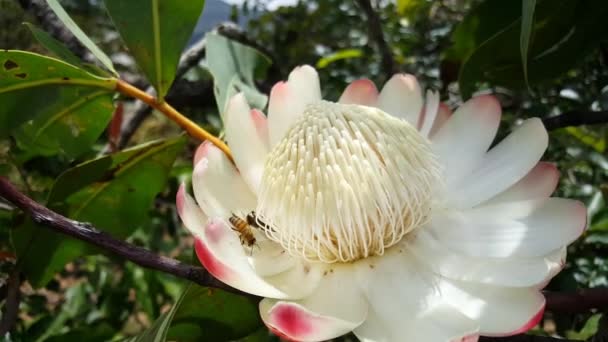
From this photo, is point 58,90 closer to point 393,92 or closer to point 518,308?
point 393,92

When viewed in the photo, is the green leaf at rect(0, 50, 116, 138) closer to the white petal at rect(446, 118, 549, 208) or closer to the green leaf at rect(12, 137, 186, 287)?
the green leaf at rect(12, 137, 186, 287)

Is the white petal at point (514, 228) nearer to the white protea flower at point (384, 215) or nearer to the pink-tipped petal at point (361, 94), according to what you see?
the white protea flower at point (384, 215)

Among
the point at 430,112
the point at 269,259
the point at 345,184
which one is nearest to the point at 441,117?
the point at 430,112

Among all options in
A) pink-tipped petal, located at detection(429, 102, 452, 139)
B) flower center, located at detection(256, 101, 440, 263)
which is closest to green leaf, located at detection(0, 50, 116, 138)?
flower center, located at detection(256, 101, 440, 263)

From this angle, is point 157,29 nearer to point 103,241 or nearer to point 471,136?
point 103,241

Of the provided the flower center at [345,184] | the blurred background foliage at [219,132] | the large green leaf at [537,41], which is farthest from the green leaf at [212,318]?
the large green leaf at [537,41]
